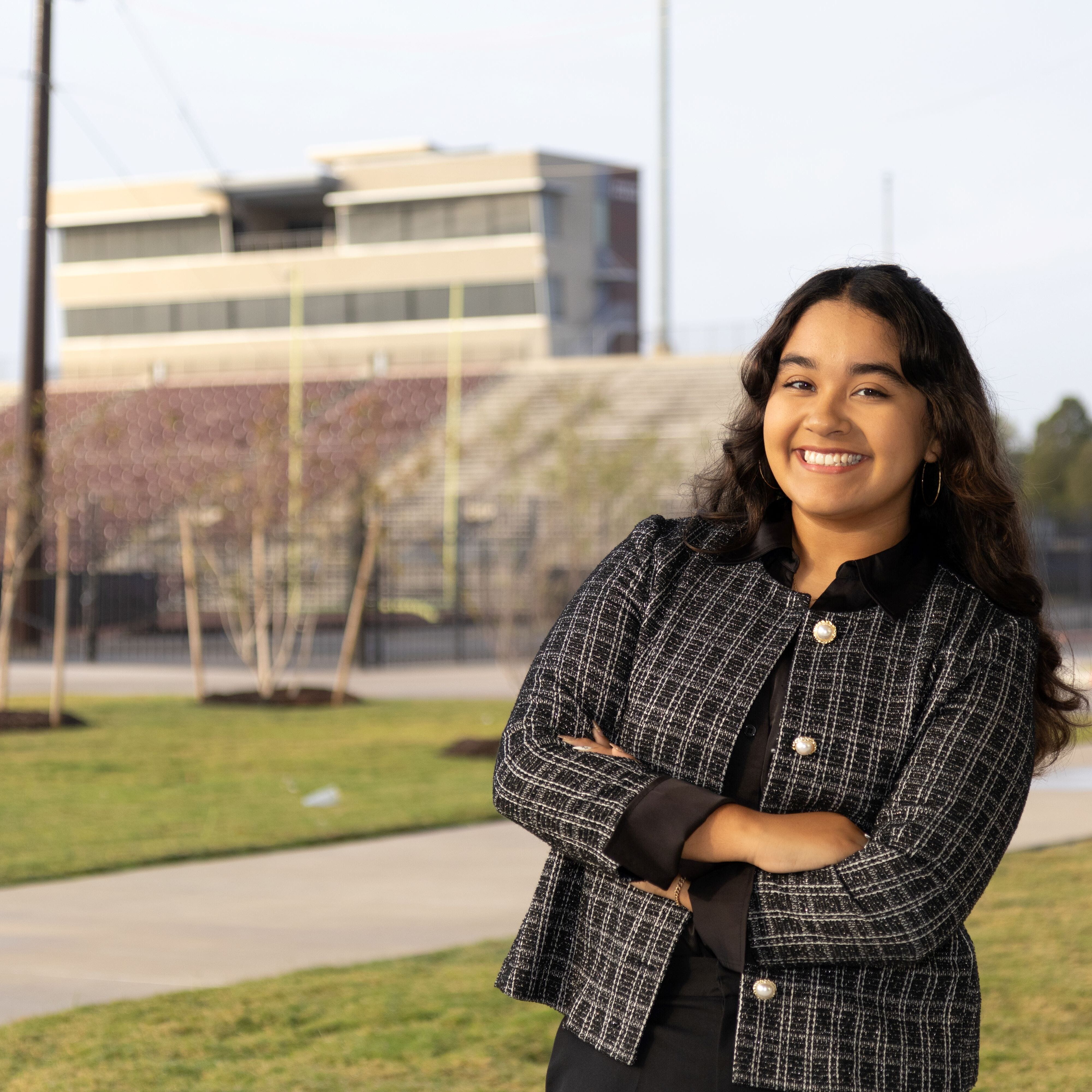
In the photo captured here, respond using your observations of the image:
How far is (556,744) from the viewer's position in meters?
2.44

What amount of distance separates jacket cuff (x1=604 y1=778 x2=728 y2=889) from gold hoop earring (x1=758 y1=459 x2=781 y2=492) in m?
0.58

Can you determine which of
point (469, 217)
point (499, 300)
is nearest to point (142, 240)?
point (469, 217)

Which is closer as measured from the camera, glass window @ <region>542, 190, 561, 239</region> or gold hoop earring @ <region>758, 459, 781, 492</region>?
gold hoop earring @ <region>758, 459, 781, 492</region>

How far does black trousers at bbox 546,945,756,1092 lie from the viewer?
87.0 inches

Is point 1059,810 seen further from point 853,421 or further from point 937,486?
point 853,421

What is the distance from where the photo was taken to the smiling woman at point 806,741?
221cm

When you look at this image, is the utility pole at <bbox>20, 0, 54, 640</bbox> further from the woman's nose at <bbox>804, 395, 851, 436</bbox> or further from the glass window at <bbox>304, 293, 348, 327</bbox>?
the glass window at <bbox>304, 293, 348, 327</bbox>

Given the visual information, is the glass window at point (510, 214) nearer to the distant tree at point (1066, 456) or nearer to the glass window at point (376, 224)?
the glass window at point (376, 224)

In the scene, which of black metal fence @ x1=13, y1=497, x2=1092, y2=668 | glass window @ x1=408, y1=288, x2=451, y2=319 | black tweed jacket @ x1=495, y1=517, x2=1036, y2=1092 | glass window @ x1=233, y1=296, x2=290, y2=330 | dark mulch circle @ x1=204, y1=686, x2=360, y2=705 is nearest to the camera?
black tweed jacket @ x1=495, y1=517, x2=1036, y2=1092

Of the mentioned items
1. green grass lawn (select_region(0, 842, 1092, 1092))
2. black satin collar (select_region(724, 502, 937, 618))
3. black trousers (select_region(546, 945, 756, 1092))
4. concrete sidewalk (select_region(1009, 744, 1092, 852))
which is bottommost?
green grass lawn (select_region(0, 842, 1092, 1092))

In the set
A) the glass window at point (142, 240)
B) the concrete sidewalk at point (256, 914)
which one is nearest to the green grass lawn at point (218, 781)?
the concrete sidewalk at point (256, 914)

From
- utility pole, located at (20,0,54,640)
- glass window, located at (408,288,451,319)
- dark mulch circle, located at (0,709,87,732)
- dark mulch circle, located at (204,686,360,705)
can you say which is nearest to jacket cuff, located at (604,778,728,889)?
dark mulch circle, located at (0,709,87,732)

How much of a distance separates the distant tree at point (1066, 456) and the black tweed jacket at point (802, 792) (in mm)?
33665

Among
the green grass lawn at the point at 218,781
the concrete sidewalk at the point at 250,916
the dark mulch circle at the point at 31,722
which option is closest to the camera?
the concrete sidewalk at the point at 250,916
